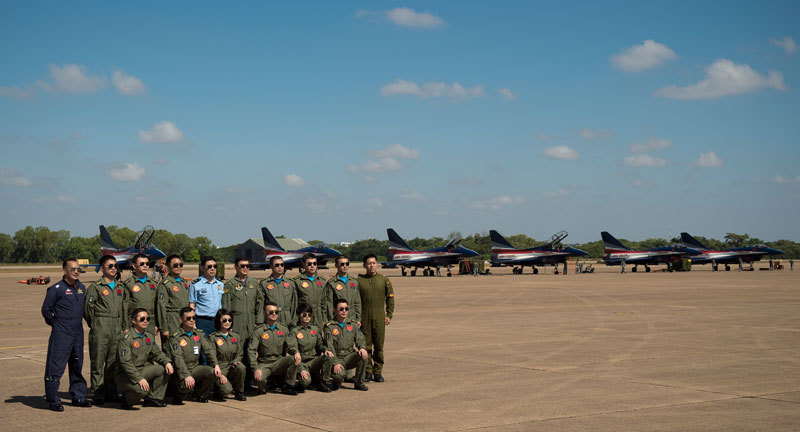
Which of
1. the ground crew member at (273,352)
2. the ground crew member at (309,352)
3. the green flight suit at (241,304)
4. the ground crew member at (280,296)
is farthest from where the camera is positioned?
the ground crew member at (280,296)

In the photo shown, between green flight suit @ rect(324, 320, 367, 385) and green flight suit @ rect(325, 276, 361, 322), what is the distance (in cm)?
20

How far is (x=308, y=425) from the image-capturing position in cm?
778

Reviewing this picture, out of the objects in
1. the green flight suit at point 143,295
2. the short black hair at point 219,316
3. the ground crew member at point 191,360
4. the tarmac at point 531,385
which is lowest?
the tarmac at point 531,385

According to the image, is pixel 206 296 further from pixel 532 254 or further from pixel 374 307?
pixel 532 254

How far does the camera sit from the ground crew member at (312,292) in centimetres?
1084

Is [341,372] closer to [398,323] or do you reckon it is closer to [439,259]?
[398,323]

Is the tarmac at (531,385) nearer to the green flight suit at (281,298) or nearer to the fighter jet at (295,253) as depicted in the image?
the green flight suit at (281,298)

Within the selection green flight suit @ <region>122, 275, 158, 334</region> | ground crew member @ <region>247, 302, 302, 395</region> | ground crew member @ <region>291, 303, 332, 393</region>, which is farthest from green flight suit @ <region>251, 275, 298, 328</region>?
green flight suit @ <region>122, 275, 158, 334</region>

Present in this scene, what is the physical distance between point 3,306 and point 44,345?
14.4m

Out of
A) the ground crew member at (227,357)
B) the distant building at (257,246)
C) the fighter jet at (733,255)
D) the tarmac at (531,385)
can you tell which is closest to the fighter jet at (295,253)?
the fighter jet at (733,255)

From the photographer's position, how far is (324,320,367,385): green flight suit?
33.4 feet

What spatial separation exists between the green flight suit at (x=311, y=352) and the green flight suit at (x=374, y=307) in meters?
0.88

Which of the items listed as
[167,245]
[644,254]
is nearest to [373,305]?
[644,254]

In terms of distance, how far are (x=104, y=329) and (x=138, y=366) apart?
30.7 inches
